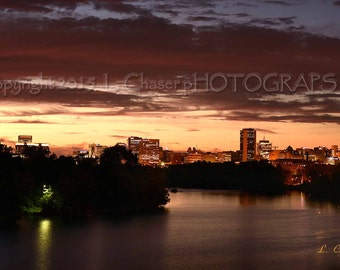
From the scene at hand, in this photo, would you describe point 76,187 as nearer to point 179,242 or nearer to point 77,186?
point 77,186

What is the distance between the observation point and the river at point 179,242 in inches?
1117

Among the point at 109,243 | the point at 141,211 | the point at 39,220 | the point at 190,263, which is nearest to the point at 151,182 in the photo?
the point at 141,211

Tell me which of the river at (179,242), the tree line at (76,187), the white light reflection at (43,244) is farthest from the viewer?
A: the tree line at (76,187)

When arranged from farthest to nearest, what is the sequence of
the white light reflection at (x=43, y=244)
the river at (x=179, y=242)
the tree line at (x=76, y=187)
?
1. the tree line at (x=76, y=187)
2. the river at (x=179, y=242)
3. the white light reflection at (x=43, y=244)

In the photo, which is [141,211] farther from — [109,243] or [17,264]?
[17,264]

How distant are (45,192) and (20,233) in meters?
9.67

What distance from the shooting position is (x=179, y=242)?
34000mm

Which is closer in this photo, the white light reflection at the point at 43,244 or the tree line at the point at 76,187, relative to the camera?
the white light reflection at the point at 43,244

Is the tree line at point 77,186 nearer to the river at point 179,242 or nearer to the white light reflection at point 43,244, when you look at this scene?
the river at point 179,242

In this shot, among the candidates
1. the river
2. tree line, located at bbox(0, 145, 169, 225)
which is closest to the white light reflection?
the river

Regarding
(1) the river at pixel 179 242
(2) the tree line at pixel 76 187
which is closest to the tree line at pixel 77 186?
(2) the tree line at pixel 76 187

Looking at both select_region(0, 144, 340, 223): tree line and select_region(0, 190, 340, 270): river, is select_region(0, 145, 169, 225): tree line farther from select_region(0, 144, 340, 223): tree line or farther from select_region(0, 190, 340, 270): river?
select_region(0, 190, 340, 270): river

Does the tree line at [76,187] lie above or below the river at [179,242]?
above

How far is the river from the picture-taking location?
28375mm
